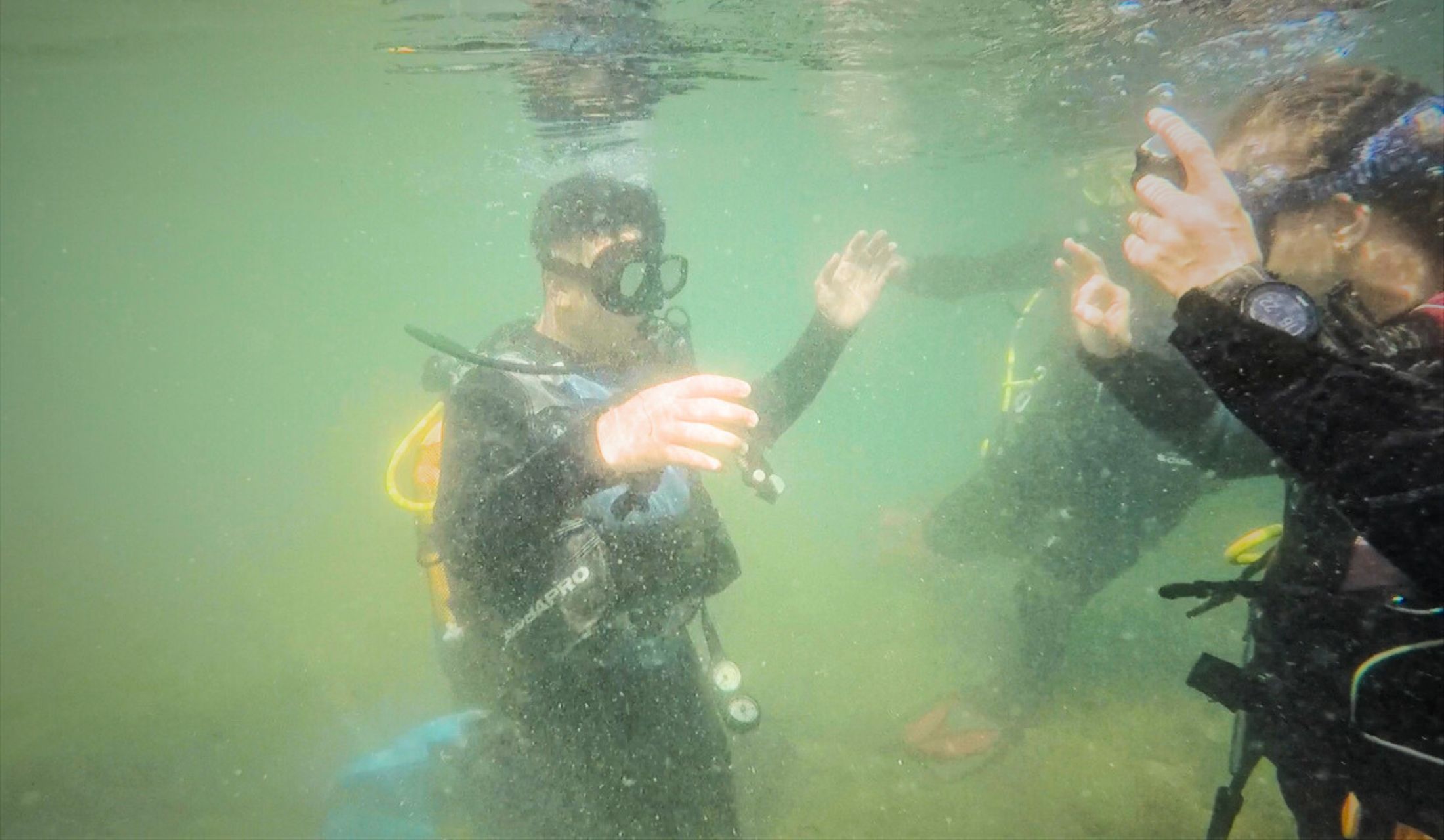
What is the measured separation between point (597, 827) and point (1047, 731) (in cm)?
602

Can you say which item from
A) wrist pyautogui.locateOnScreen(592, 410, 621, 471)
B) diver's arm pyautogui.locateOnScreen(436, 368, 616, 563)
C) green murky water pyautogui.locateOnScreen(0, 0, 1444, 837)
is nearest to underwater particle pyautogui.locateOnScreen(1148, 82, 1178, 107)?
green murky water pyautogui.locateOnScreen(0, 0, 1444, 837)

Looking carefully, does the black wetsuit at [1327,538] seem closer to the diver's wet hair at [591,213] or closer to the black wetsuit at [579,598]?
the black wetsuit at [579,598]

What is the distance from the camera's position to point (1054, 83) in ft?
47.5

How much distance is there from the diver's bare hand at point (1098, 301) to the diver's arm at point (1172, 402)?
17cm

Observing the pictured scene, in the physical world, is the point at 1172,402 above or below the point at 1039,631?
above

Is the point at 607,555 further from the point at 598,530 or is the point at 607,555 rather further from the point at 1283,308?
the point at 1283,308

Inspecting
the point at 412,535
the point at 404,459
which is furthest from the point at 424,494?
the point at 412,535

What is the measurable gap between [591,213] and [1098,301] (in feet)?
9.59

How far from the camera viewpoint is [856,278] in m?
5.11

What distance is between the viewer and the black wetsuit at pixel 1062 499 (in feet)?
22.1

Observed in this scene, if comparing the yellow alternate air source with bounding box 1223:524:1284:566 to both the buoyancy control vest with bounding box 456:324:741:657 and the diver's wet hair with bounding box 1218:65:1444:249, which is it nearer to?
the diver's wet hair with bounding box 1218:65:1444:249

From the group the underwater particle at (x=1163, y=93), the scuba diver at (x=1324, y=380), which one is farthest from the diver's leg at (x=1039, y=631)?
the underwater particle at (x=1163, y=93)

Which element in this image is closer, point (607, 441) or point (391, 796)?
point (607, 441)

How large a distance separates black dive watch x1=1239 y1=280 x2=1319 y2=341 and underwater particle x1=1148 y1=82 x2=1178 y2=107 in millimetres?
15725
